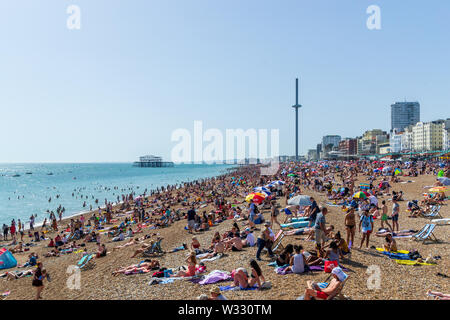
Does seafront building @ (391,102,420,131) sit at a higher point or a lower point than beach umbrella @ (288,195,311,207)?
higher

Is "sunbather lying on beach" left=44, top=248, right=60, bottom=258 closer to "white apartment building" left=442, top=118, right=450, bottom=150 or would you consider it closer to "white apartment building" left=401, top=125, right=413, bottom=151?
"white apartment building" left=442, top=118, right=450, bottom=150

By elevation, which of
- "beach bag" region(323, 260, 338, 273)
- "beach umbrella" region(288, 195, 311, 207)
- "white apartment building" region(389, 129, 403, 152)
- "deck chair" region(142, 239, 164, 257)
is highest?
"white apartment building" region(389, 129, 403, 152)

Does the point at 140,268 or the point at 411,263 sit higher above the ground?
the point at 411,263

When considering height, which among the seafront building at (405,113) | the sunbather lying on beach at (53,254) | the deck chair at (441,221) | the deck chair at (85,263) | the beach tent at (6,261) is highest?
the seafront building at (405,113)

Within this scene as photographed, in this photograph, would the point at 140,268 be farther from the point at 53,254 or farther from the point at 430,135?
the point at 430,135

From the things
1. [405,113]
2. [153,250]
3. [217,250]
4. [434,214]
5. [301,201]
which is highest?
[405,113]

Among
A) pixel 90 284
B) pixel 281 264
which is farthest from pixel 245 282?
pixel 90 284

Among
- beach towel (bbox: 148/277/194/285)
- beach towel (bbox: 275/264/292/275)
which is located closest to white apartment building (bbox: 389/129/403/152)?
beach towel (bbox: 275/264/292/275)

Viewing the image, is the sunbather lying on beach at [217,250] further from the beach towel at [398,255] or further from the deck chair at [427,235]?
the deck chair at [427,235]

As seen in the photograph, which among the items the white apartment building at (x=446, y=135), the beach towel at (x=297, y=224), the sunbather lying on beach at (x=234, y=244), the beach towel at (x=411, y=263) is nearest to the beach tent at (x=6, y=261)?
the sunbather lying on beach at (x=234, y=244)

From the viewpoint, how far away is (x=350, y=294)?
6152 mm

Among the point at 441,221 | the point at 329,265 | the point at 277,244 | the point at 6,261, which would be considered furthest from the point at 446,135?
the point at 6,261

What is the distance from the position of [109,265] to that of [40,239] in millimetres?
13567
